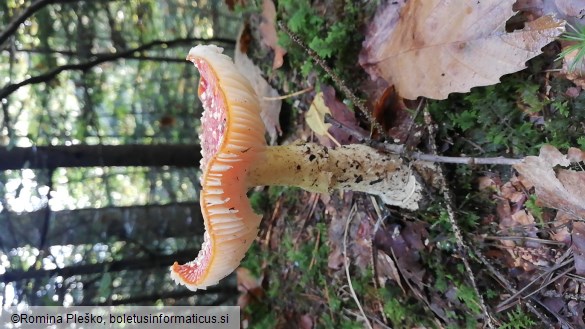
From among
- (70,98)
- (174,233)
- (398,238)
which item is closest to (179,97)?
(70,98)

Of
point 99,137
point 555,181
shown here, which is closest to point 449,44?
point 555,181

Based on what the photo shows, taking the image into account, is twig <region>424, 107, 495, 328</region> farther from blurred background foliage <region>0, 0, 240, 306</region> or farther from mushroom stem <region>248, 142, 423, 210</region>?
blurred background foliage <region>0, 0, 240, 306</region>

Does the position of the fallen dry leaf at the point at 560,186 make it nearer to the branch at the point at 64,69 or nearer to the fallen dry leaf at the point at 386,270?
the fallen dry leaf at the point at 386,270

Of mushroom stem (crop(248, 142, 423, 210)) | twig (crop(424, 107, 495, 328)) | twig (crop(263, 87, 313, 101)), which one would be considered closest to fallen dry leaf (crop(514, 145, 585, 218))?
twig (crop(424, 107, 495, 328))

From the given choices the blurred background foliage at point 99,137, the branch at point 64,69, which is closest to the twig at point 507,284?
the blurred background foliage at point 99,137

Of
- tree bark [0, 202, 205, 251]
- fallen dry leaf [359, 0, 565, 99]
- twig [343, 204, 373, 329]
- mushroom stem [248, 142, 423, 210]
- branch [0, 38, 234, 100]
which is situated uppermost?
fallen dry leaf [359, 0, 565, 99]

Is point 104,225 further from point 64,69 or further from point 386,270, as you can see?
point 386,270

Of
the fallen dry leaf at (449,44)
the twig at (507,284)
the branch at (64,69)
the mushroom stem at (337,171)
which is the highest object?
the fallen dry leaf at (449,44)
